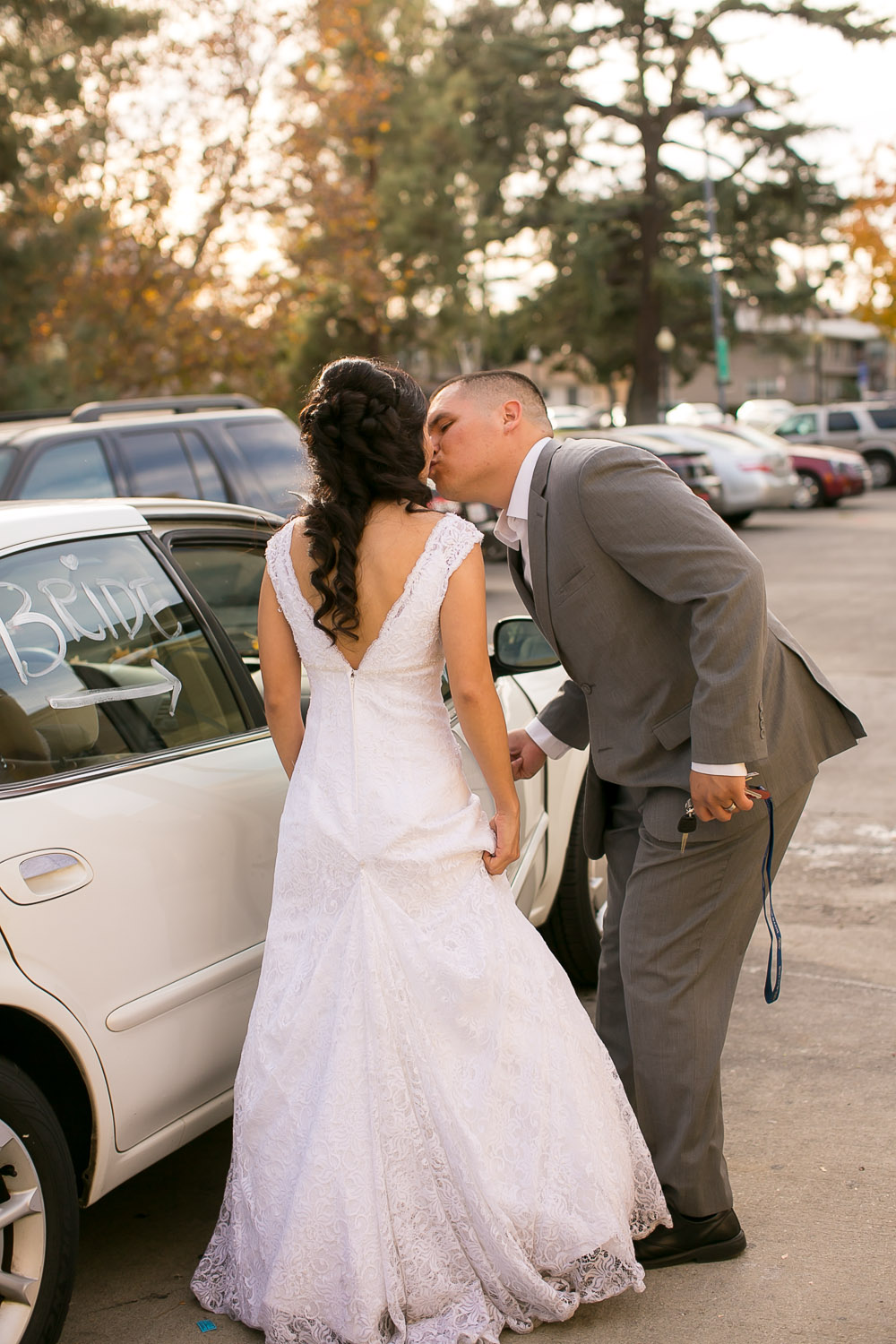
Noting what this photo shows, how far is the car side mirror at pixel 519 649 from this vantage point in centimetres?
372

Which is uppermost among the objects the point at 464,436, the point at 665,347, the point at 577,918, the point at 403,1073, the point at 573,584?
the point at 464,436

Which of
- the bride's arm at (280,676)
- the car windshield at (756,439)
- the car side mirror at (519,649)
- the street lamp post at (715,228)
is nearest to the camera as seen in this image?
the bride's arm at (280,676)

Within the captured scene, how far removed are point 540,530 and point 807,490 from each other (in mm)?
23817

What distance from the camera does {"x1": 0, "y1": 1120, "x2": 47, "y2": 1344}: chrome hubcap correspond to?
234 centimetres

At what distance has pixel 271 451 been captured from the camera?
28.7 ft

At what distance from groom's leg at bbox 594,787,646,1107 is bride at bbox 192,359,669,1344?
45 cm

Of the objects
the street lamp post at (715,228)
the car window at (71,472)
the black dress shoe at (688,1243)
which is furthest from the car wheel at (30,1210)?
the street lamp post at (715,228)

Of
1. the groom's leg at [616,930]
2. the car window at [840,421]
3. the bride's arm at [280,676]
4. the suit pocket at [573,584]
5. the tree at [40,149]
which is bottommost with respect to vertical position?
the car window at [840,421]

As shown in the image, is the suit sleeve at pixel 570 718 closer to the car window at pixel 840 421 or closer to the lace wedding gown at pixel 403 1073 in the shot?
the lace wedding gown at pixel 403 1073

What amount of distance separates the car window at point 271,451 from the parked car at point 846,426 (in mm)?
23026

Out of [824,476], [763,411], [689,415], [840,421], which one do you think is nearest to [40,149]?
[824,476]

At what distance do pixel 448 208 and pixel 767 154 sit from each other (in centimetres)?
825

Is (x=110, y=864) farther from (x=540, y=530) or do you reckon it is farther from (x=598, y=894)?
→ (x=598, y=894)

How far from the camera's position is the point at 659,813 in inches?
114
